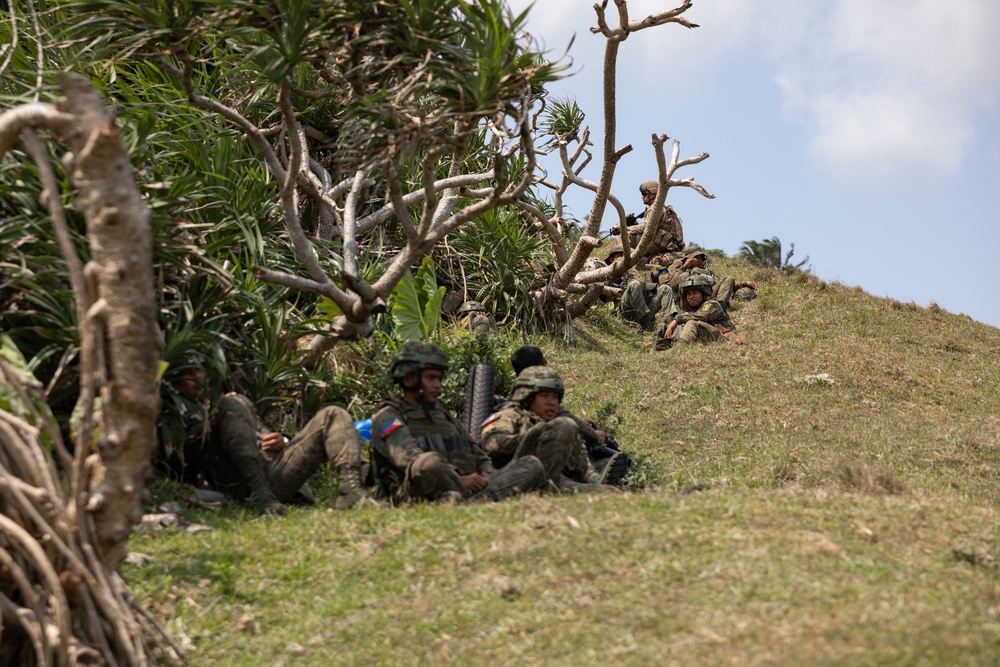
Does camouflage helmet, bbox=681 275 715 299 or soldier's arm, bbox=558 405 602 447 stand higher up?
camouflage helmet, bbox=681 275 715 299

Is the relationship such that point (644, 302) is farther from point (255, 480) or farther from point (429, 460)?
point (255, 480)

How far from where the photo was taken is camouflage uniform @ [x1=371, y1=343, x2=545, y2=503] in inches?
310

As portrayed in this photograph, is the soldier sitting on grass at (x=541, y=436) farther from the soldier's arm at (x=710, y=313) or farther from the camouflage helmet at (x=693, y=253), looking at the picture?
the camouflage helmet at (x=693, y=253)

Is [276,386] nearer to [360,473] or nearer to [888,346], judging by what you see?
[360,473]

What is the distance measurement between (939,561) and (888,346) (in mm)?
9269

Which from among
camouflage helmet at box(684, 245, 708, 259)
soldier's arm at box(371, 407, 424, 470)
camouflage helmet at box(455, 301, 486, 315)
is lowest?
soldier's arm at box(371, 407, 424, 470)

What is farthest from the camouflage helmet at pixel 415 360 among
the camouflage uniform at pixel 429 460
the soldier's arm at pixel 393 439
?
the soldier's arm at pixel 393 439

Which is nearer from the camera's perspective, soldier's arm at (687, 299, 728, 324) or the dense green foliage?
the dense green foliage

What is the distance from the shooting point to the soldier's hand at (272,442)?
869 cm

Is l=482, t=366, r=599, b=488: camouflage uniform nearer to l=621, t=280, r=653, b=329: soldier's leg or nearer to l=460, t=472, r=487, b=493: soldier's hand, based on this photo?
l=460, t=472, r=487, b=493: soldier's hand

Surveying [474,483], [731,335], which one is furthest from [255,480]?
[731,335]

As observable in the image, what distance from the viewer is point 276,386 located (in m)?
9.39

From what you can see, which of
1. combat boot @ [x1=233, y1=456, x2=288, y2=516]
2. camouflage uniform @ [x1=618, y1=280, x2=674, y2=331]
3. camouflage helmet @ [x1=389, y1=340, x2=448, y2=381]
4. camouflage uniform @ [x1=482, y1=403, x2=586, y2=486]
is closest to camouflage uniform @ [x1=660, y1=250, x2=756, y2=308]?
camouflage uniform @ [x1=618, y1=280, x2=674, y2=331]

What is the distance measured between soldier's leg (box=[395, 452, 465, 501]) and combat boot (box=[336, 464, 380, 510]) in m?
0.24
